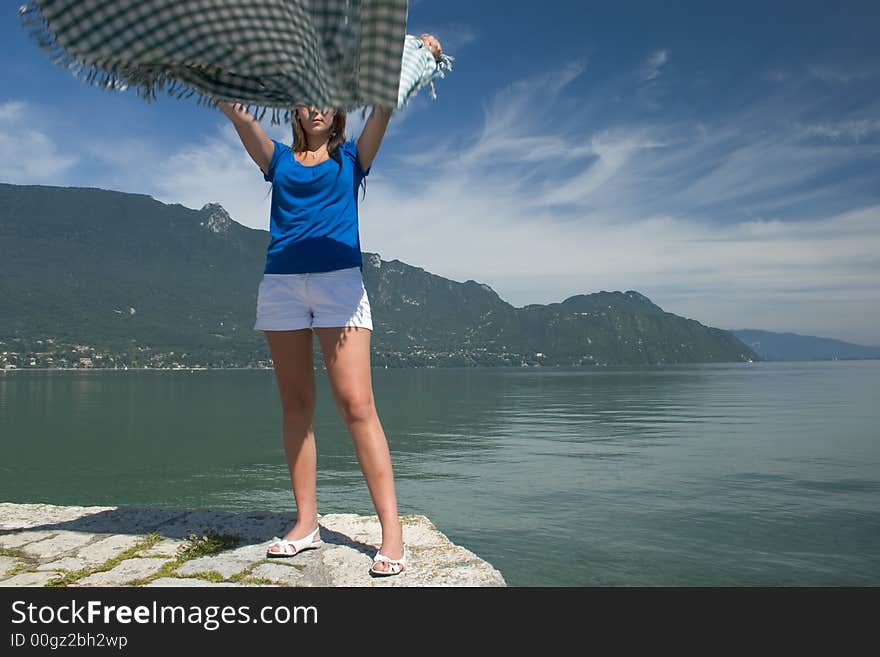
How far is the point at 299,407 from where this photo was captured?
4410 mm

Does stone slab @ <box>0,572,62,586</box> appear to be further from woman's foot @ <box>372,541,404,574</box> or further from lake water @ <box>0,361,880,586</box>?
lake water @ <box>0,361,880,586</box>

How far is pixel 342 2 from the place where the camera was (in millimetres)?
2158

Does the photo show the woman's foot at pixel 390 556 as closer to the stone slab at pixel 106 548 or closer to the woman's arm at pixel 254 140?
the stone slab at pixel 106 548

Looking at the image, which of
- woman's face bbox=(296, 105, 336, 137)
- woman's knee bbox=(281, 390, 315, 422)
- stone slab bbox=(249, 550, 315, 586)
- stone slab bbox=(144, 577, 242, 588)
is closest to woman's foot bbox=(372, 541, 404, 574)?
stone slab bbox=(249, 550, 315, 586)

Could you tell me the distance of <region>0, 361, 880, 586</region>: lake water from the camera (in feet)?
31.2

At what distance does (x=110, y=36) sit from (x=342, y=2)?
76 centimetres

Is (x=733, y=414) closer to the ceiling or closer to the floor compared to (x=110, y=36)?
closer to the floor

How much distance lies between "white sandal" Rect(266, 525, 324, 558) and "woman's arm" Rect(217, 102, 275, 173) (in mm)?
2425

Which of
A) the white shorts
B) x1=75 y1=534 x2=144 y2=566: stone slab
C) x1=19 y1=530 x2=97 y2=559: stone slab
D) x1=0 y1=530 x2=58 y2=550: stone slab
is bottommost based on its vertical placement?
x1=0 y1=530 x2=58 y2=550: stone slab

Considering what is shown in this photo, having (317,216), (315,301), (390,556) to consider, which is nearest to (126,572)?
(390,556)

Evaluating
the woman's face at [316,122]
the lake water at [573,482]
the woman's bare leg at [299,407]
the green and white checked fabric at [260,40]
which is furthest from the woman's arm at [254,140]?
the lake water at [573,482]
